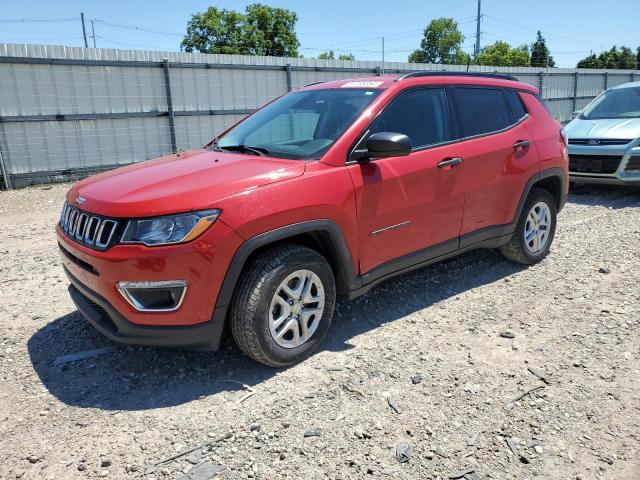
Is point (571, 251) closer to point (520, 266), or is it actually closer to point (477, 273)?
point (520, 266)

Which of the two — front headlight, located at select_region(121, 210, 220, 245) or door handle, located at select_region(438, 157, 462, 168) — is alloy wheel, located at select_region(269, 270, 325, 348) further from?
door handle, located at select_region(438, 157, 462, 168)

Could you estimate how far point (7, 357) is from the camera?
3504mm

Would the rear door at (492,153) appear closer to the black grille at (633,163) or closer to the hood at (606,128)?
the black grille at (633,163)

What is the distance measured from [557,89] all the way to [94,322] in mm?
21283

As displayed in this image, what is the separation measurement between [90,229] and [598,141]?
763 cm

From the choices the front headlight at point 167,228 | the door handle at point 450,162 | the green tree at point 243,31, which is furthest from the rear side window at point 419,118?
the green tree at point 243,31

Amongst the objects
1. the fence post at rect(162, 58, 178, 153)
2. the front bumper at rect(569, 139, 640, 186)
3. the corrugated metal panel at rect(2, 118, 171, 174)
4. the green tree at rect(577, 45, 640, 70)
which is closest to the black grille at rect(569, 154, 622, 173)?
the front bumper at rect(569, 139, 640, 186)

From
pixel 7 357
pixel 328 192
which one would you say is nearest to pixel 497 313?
pixel 328 192

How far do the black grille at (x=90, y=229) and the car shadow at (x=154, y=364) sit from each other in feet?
2.87

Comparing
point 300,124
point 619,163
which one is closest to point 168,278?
point 300,124

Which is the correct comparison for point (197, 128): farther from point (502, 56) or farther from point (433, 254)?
point (502, 56)

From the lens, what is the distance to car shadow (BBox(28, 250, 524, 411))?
3062 mm

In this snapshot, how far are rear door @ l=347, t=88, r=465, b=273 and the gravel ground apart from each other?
630 millimetres

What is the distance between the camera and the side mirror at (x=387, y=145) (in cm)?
331
